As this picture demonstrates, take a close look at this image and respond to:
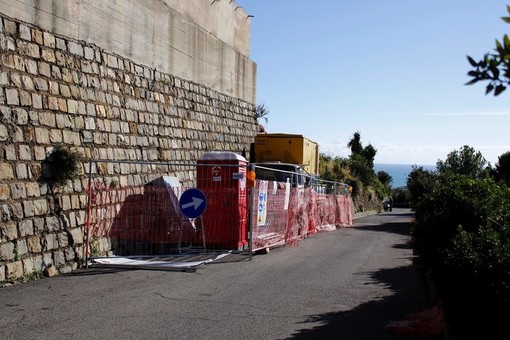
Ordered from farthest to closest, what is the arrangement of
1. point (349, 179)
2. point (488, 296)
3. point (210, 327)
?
point (349, 179) → point (210, 327) → point (488, 296)

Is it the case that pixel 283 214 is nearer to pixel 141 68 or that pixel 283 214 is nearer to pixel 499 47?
pixel 141 68

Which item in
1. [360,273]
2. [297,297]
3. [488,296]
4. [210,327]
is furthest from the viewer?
[360,273]

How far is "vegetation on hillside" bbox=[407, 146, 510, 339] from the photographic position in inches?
175

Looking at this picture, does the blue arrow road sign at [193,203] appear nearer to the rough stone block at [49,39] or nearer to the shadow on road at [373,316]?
the shadow on road at [373,316]

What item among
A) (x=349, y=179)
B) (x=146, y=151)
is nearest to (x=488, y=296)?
(x=146, y=151)

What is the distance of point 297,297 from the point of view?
872cm

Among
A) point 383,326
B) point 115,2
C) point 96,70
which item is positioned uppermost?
point 115,2

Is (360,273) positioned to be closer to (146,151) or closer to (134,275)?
(134,275)

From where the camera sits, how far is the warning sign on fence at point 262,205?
13.4 m

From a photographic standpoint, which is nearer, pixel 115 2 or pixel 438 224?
pixel 438 224

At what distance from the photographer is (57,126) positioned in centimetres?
1081

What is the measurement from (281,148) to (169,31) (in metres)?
8.10

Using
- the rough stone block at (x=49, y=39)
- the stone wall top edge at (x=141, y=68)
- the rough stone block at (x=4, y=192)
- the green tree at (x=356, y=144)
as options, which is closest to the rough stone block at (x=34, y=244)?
the rough stone block at (x=4, y=192)

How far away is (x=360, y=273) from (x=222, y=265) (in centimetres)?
267
